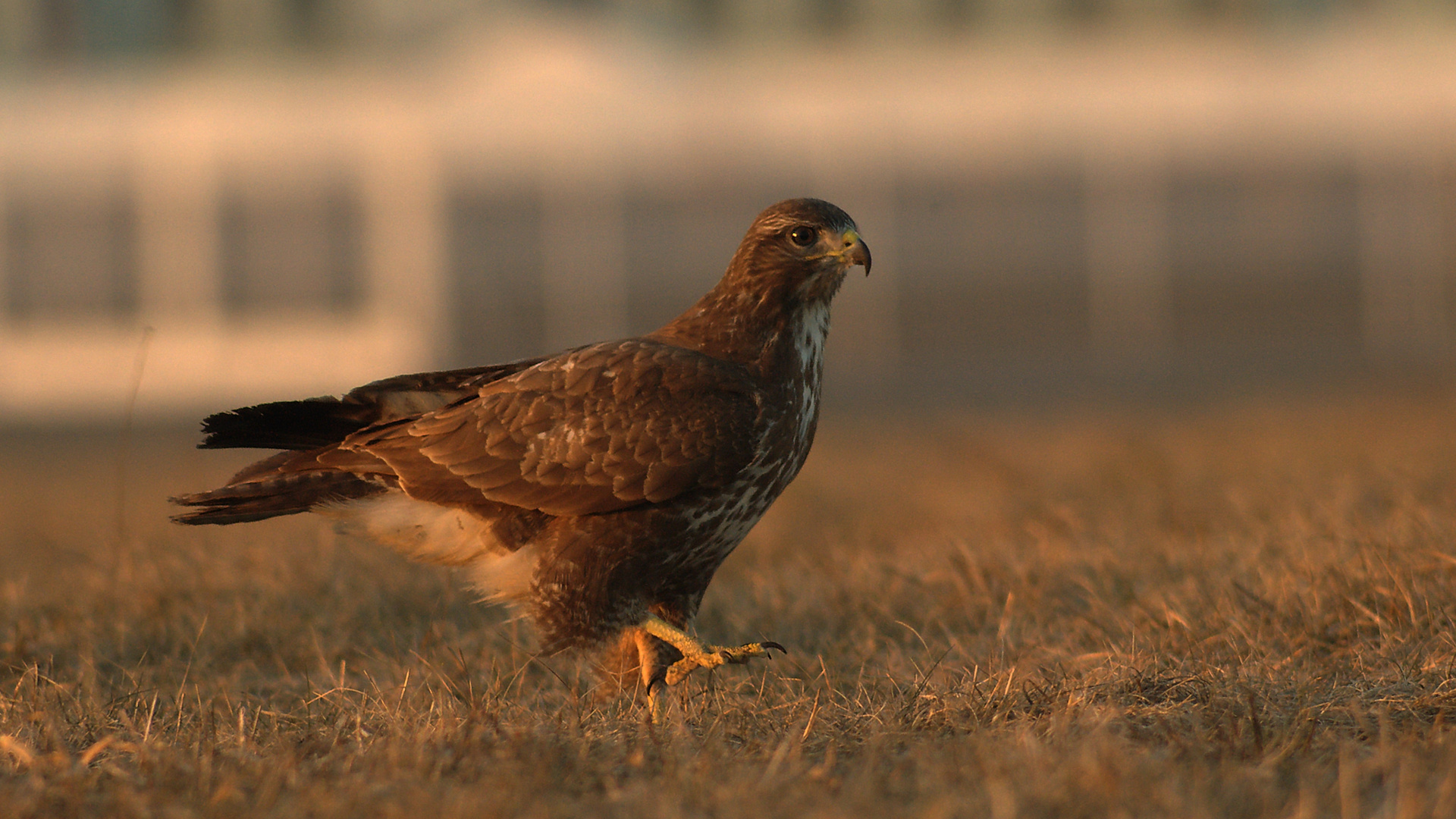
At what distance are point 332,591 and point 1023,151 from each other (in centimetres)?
1714

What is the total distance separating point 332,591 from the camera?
5207 mm

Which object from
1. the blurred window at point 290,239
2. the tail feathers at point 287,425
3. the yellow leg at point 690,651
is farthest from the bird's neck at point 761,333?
the blurred window at point 290,239

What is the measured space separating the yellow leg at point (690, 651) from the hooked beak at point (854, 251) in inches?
46.6

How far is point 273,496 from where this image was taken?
172 inches

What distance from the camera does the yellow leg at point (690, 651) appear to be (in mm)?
3855

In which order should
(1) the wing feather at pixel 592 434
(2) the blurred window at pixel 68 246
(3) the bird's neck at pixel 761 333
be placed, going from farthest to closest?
(2) the blurred window at pixel 68 246, (3) the bird's neck at pixel 761 333, (1) the wing feather at pixel 592 434

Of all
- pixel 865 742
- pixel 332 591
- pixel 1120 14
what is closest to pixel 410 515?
pixel 332 591

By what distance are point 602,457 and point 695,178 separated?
56.3 ft

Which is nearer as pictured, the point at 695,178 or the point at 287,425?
the point at 287,425

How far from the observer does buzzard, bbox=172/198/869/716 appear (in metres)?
4.06

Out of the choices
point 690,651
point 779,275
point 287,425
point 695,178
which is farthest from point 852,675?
point 695,178

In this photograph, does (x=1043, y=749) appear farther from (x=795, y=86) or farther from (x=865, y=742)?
(x=795, y=86)

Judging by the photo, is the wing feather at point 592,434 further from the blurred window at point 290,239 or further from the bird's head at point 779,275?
the blurred window at point 290,239

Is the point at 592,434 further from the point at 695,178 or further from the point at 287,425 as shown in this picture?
the point at 695,178
